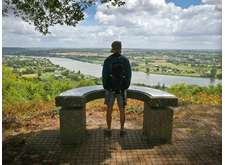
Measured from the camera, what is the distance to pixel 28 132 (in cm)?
647

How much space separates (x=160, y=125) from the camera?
219 inches

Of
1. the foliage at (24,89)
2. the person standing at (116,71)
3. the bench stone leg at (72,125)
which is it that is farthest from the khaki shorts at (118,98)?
the foliage at (24,89)

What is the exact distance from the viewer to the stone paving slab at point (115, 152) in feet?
15.7

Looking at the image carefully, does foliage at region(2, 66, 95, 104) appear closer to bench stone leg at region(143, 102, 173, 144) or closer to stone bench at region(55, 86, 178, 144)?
stone bench at region(55, 86, 178, 144)

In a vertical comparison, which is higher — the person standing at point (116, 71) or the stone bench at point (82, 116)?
the person standing at point (116, 71)

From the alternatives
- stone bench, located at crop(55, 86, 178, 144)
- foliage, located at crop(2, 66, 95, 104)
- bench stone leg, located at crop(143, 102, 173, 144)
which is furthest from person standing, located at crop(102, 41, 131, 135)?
foliage, located at crop(2, 66, 95, 104)

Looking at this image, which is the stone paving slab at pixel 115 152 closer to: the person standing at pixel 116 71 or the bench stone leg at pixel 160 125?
the bench stone leg at pixel 160 125

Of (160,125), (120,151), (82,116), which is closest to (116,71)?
(82,116)

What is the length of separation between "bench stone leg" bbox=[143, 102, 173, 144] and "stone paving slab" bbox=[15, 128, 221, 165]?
0.48 feet

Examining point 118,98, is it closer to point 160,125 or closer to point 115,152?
point 160,125

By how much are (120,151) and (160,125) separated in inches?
35.4

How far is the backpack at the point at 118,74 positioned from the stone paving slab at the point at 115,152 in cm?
103

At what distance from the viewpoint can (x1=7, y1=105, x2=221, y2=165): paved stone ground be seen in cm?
479

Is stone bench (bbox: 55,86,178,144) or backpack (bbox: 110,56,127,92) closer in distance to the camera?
stone bench (bbox: 55,86,178,144)
